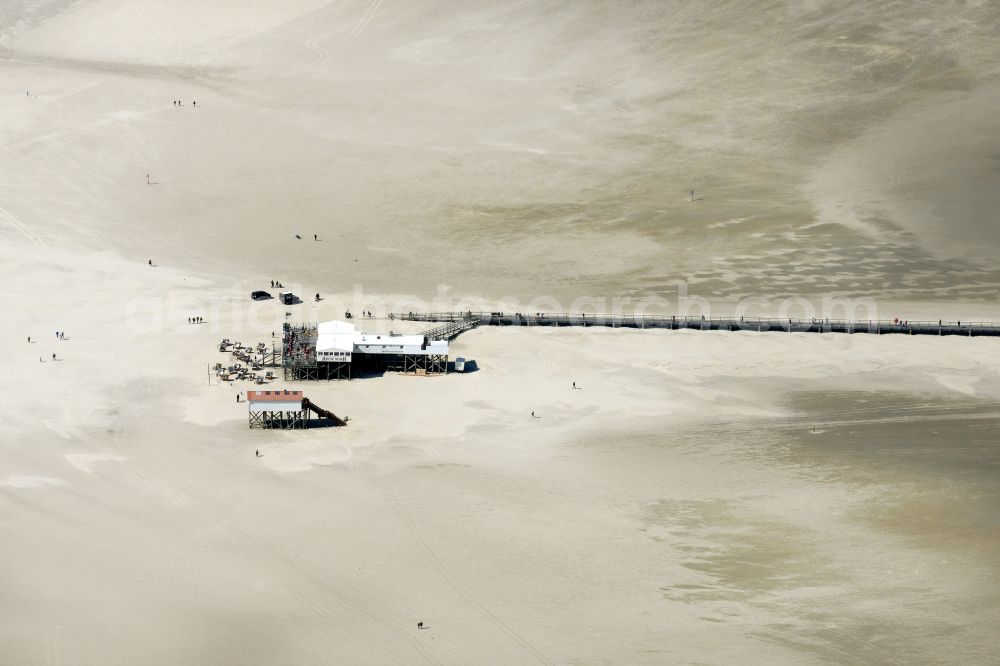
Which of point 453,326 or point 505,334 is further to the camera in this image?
point 453,326

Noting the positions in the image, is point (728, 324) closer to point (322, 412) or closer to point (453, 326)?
point (453, 326)

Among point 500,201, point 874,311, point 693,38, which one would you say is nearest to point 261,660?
point 874,311

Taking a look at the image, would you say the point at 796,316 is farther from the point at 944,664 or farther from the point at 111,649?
the point at 111,649

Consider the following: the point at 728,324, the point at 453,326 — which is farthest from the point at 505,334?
the point at 728,324

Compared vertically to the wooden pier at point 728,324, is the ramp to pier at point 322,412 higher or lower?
lower

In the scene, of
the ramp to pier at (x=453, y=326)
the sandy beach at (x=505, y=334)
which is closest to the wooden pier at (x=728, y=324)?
the ramp to pier at (x=453, y=326)

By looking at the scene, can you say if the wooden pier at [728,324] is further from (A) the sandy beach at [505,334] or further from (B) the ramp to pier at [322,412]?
Answer: (B) the ramp to pier at [322,412]
